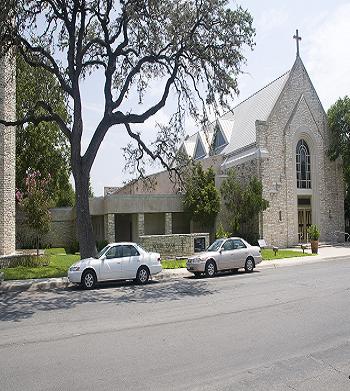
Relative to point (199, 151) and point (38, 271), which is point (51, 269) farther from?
point (199, 151)

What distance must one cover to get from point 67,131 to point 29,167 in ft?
73.5

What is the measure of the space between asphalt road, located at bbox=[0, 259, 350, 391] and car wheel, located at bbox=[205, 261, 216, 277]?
4.16 meters

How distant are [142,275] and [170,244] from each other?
808 cm

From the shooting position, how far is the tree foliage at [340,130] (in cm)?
3556

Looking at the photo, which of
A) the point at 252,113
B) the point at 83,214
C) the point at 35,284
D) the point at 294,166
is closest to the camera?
the point at 35,284

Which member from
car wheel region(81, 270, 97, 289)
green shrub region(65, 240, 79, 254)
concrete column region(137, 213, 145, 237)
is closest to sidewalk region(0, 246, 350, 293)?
car wheel region(81, 270, 97, 289)

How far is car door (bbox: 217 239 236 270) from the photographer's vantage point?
61.7 feet

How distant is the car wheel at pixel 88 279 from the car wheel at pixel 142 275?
1.65m

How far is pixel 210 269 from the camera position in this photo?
728 inches

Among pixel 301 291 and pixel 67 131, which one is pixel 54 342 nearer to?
pixel 301 291

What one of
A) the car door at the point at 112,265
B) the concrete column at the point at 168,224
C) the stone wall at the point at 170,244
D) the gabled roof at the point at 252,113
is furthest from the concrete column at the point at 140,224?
the car door at the point at 112,265

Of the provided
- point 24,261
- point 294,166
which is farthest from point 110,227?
point 294,166

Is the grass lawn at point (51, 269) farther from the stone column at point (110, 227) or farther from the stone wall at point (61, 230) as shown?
the stone wall at point (61, 230)

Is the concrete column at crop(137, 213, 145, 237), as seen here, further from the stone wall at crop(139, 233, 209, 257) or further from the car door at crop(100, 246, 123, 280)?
the car door at crop(100, 246, 123, 280)
